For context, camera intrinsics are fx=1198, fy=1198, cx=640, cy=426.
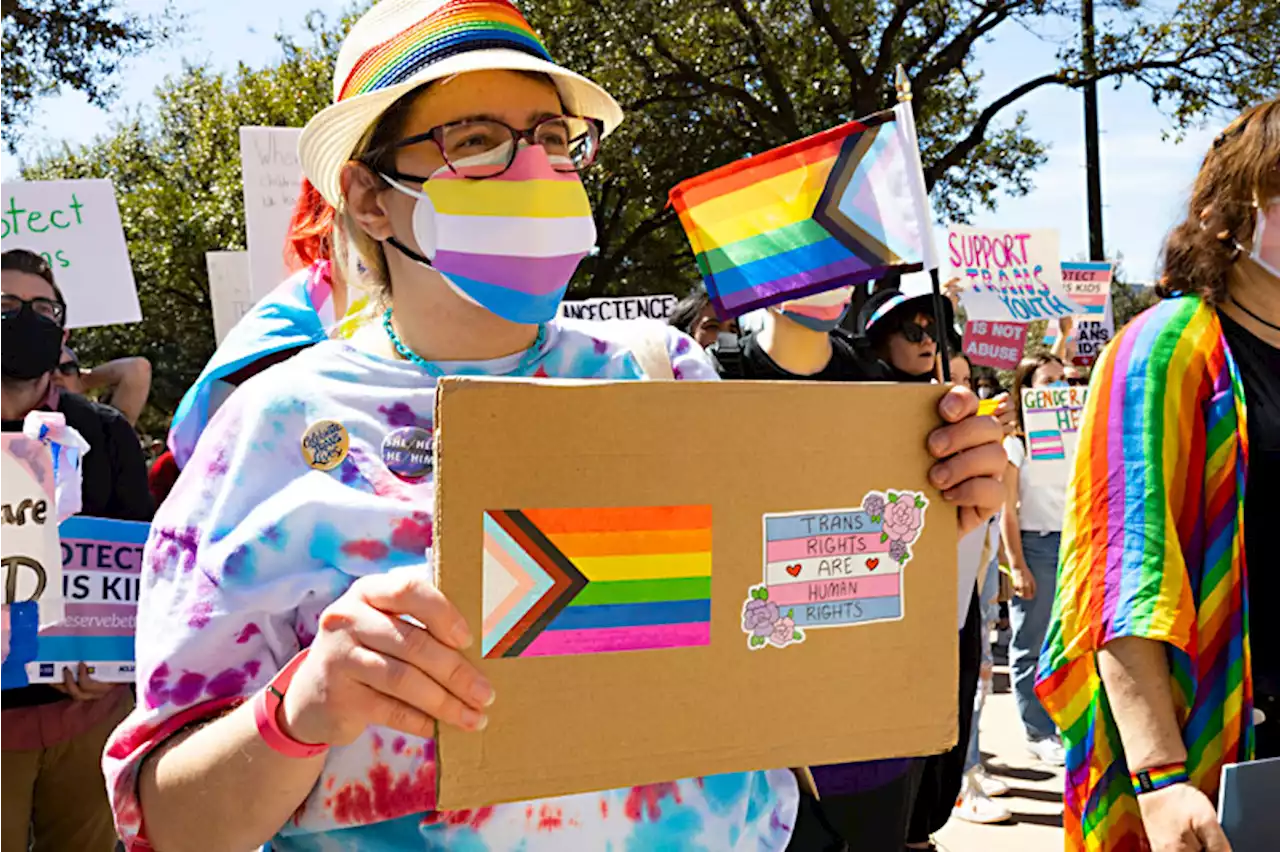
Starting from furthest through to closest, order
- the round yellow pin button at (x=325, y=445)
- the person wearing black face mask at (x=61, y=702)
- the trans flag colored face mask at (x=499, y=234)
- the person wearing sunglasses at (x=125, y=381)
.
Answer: the person wearing sunglasses at (x=125, y=381)
the person wearing black face mask at (x=61, y=702)
the trans flag colored face mask at (x=499, y=234)
the round yellow pin button at (x=325, y=445)

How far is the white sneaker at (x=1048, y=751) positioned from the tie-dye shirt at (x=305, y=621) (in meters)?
5.73

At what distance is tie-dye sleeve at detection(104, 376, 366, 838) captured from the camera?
1384 mm

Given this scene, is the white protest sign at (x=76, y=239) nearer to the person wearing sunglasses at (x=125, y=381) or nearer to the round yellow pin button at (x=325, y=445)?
the person wearing sunglasses at (x=125, y=381)

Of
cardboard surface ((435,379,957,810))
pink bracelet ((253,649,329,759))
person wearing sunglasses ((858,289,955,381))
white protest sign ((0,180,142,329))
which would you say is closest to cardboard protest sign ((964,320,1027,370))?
person wearing sunglasses ((858,289,955,381))

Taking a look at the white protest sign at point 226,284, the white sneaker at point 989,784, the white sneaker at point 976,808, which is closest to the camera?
the white sneaker at point 976,808

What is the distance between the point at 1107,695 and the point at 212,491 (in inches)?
60.8

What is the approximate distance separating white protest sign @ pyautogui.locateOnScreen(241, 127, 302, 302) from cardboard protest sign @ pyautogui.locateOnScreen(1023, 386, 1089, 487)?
4.56 m

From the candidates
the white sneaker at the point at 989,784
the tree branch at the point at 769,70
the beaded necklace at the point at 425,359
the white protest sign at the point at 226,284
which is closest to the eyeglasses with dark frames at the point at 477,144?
the beaded necklace at the point at 425,359

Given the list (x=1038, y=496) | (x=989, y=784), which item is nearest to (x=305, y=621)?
(x=989, y=784)

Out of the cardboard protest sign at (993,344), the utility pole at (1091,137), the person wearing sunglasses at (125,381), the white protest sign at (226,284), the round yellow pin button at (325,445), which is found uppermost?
the utility pole at (1091,137)

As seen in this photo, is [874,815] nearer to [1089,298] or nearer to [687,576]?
[687,576]

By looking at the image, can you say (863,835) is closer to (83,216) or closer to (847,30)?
(83,216)

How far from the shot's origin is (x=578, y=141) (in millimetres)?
1808

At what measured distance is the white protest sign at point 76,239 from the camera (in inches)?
218
